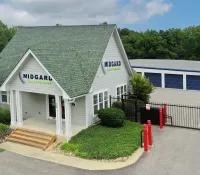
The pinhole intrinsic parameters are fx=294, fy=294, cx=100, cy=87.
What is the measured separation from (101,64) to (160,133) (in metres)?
6.17

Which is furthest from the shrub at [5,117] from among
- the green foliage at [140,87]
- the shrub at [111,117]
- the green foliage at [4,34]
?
the green foliage at [4,34]

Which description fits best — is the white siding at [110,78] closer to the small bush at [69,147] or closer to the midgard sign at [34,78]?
the midgard sign at [34,78]

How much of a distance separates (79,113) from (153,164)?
6.88m

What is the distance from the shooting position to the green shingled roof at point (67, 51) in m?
17.6

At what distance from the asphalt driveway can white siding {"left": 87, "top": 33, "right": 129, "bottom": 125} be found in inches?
199

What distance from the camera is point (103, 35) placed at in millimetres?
21734

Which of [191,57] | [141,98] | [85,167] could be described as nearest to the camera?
[85,167]

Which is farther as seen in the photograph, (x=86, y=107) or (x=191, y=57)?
(x=191, y=57)

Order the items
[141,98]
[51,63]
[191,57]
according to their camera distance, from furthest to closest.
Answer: [191,57], [141,98], [51,63]

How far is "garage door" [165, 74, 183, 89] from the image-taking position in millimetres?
35875

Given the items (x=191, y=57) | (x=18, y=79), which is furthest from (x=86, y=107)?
(x=191, y=57)

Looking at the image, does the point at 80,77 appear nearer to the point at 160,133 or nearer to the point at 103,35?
the point at 103,35

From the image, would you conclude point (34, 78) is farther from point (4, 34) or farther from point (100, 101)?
point (4, 34)

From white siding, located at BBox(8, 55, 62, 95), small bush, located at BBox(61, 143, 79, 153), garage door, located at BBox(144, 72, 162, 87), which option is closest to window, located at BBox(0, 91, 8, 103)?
white siding, located at BBox(8, 55, 62, 95)
